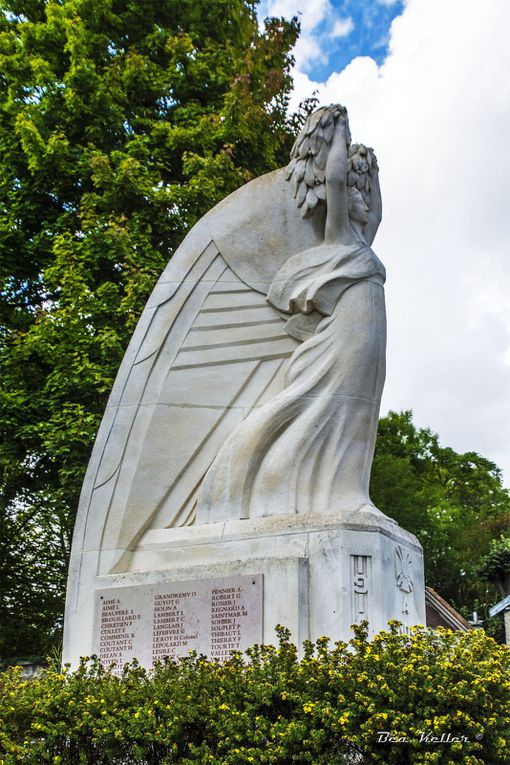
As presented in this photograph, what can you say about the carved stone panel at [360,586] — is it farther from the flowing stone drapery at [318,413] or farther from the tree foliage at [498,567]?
the tree foliage at [498,567]

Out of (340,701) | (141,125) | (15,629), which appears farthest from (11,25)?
(340,701)

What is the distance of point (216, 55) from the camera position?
53.9 ft

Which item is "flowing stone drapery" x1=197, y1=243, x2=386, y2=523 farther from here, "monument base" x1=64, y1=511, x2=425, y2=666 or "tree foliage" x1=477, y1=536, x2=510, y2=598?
"tree foliage" x1=477, y1=536, x2=510, y2=598

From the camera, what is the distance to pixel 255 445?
7.20 metres

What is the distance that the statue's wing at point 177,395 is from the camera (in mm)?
7543

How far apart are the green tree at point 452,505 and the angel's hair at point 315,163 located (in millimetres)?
19624

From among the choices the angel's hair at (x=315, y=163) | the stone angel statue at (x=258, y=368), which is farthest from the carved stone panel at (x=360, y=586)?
the angel's hair at (x=315, y=163)

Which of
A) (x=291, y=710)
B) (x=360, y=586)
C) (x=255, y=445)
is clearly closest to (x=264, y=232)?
(x=255, y=445)

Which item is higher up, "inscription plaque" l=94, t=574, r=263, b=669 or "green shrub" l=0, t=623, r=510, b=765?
"inscription plaque" l=94, t=574, r=263, b=669

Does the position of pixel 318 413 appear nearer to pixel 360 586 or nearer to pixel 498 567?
pixel 360 586

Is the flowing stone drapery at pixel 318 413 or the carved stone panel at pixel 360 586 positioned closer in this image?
the carved stone panel at pixel 360 586

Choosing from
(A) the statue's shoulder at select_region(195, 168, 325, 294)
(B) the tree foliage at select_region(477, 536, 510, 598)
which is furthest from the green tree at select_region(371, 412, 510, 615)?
(A) the statue's shoulder at select_region(195, 168, 325, 294)

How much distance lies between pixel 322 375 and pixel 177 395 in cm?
129

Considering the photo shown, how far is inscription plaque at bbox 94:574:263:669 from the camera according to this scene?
655cm
